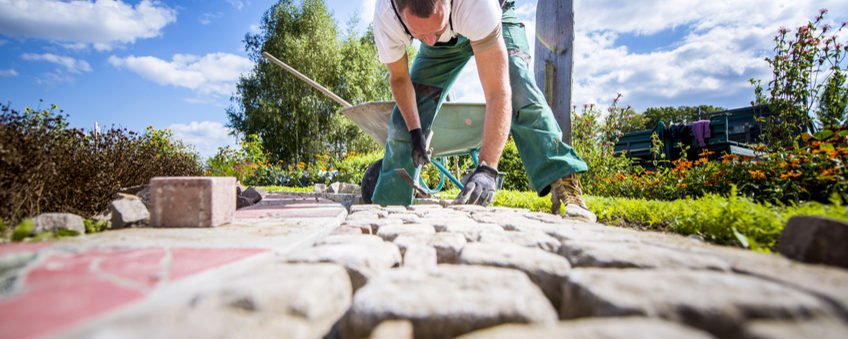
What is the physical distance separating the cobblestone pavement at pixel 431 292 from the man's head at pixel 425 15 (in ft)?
4.58

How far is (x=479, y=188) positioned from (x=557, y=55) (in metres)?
2.20

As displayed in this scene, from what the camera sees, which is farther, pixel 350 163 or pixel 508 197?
pixel 350 163

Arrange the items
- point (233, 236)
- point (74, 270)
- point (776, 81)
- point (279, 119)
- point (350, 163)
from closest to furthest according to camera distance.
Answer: point (74, 270) → point (233, 236) → point (776, 81) → point (350, 163) → point (279, 119)

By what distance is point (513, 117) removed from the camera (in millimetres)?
2336

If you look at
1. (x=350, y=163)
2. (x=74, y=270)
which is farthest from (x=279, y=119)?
(x=74, y=270)

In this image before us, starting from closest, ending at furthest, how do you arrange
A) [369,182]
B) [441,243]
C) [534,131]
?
1. [441,243]
2. [534,131]
3. [369,182]

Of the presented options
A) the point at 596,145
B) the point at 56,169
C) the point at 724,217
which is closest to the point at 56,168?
the point at 56,169

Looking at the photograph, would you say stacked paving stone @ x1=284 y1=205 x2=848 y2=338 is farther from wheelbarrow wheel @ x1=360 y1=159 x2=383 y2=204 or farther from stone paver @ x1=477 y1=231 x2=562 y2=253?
wheelbarrow wheel @ x1=360 y1=159 x2=383 y2=204

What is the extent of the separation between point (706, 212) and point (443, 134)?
6.59 ft

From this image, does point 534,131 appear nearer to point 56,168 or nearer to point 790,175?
point 790,175

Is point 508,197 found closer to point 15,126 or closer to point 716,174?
point 716,174

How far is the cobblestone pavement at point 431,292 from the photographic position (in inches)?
18.7

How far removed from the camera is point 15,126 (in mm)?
1713

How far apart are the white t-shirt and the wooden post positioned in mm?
1610
